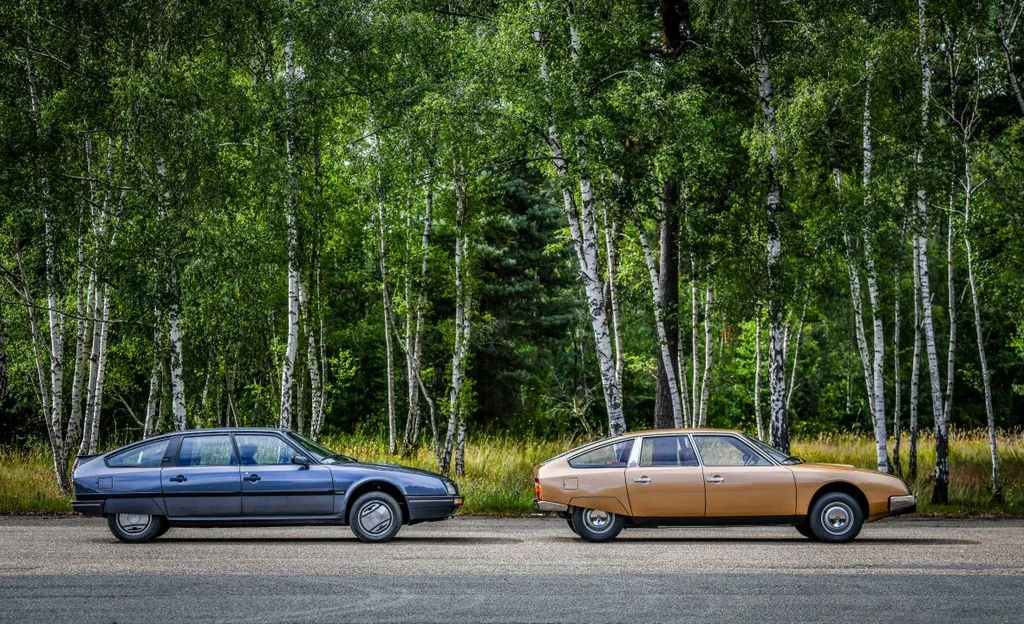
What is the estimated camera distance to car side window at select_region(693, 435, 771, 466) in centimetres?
1451

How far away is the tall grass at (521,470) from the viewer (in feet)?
65.8

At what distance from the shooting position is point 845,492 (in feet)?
47.4

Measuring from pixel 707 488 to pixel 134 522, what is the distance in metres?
7.77

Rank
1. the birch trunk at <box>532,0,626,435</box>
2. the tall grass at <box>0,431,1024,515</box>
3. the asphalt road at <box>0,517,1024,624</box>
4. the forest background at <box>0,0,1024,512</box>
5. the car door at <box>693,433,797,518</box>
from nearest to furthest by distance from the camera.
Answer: the asphalt road at <box>0,517,1024,624</box>
the car door at <box>693,433,797,518</box>
the tall grass at <box>0,431,1024,515</box>
the birch trunk at <box>532,0,626,435</box>
the forest background at <box>0,0,1024,512</box>

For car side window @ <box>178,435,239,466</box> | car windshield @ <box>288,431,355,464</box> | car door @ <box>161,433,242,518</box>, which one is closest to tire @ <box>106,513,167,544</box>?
car door @ <box>161,433,242,518</box>

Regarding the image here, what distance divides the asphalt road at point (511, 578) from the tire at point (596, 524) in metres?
0.26

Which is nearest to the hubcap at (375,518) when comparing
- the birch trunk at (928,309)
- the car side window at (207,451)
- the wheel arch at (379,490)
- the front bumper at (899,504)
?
the wheel arch at (379,490)

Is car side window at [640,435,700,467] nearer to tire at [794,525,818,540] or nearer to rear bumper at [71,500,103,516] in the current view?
tire at [794,525,818,540]

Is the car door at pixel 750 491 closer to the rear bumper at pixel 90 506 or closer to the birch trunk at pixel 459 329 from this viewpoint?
the rear bumper at pixel 90 506

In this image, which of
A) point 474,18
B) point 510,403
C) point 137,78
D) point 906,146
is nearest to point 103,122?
point 137,78

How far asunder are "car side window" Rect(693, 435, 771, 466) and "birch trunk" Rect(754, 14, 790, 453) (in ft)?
21.2

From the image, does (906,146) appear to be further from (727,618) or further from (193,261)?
(727,618)

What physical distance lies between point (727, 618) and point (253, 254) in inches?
551

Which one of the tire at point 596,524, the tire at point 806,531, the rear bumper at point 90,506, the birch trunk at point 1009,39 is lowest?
the tire at point 806,531
